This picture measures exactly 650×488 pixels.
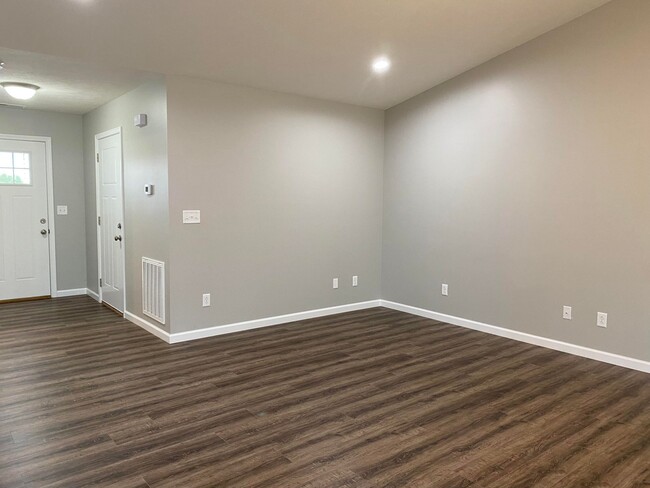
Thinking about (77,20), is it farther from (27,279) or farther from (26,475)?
(27,279)

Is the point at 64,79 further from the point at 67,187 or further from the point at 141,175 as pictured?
the point at 67,187

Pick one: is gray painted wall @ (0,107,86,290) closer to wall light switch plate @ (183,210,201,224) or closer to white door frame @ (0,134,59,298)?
white door frame @ (0,134,59,298)

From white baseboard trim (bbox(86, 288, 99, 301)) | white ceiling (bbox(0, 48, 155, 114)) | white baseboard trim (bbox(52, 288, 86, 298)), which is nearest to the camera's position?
white ceiling (bbox(0, 48, 155, 114))

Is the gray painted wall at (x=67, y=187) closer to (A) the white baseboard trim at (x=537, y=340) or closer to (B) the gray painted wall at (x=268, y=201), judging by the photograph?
(B) the gray painted wall at (x=268, y=201)

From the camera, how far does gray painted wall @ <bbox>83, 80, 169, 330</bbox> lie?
435 centimetres

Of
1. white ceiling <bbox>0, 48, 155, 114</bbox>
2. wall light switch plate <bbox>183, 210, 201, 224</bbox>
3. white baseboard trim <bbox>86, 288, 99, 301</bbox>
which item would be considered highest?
white ceiling <bbox>0, 48, 155, 114</bbox>

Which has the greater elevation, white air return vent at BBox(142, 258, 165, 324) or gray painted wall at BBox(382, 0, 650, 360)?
gray painted wall at BBox(382, 0, 650, 360)

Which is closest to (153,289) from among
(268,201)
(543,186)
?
(268,201)

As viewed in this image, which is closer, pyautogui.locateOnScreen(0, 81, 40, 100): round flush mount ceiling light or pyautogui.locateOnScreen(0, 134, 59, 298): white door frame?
pyautogui.locateOnScreen(0, 81, 40, 100): round flush mount ceiling light

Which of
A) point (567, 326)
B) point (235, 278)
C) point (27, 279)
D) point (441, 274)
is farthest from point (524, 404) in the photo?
point (27, 279)

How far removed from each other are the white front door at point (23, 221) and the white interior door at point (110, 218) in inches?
35.9

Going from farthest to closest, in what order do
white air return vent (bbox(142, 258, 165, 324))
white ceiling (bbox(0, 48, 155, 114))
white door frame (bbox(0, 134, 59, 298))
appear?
white door frame (bbox(0, 134, 59, 298)) → white air return vent (bbox(142, 258, 165, 324)) → white ceiling (bbox(0, 48, 155, 114))

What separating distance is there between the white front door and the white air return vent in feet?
7.97

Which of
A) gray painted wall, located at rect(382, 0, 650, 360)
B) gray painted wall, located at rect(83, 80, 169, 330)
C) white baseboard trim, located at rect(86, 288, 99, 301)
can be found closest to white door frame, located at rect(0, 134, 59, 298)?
white baseboard trim, located at rect(86, 288, 99, 301)
